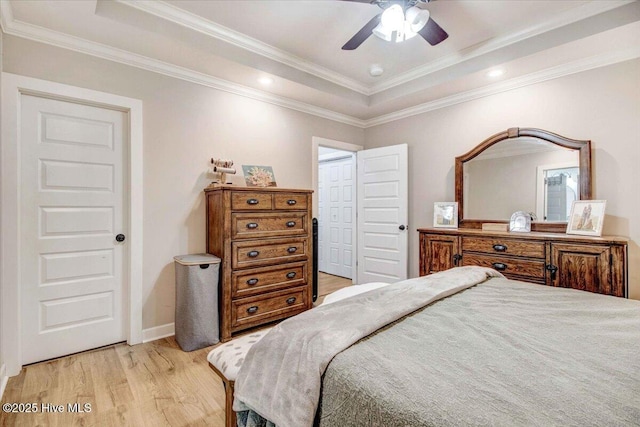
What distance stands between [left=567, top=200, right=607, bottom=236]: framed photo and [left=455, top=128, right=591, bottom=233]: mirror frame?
12 centimetres

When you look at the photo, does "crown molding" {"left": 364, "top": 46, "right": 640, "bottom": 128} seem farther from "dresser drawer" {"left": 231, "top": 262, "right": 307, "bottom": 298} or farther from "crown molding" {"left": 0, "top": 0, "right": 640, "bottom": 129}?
"dresser drawer" {"left": 231, "top": 262, "right": 307, "bottom": 298}

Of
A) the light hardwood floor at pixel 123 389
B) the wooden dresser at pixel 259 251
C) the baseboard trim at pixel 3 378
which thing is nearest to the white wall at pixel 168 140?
the wooden dresser at pixel 259 251

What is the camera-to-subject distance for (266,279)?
2951 mm

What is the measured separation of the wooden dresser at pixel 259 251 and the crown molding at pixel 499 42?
5.75 feet

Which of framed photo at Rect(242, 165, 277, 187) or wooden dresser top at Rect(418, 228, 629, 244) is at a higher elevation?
framed photo at Rect(242, 165, 277, 187)

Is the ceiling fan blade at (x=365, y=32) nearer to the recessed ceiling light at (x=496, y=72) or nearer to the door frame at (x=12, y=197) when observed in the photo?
the recessed ceiling light at (x=496, y=72)

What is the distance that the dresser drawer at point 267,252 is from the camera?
2.75 metres

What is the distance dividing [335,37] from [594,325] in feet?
8.96

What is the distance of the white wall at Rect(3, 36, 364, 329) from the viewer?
241 centimetres

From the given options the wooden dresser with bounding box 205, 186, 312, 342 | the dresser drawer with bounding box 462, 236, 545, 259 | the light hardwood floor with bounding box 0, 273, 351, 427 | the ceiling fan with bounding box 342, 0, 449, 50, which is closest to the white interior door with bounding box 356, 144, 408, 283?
the dresser drawer with bounding box 462, 236, 545, 259

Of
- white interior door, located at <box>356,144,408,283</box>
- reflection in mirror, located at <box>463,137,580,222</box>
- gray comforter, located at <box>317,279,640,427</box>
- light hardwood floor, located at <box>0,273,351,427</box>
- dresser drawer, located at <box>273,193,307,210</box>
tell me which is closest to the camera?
gray comforter, located at <box>317,279,640,427</box>

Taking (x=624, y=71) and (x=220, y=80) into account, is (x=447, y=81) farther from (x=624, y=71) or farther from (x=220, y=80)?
(x=220, y=80)

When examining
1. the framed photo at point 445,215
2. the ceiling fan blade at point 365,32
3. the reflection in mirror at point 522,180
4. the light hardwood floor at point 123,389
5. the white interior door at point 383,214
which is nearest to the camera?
the light hardwood floor at point 123,389

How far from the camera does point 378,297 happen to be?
143 centimetres
